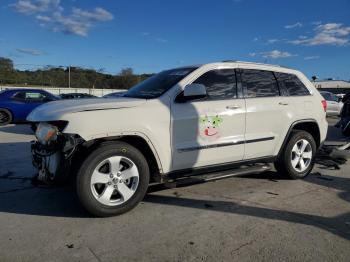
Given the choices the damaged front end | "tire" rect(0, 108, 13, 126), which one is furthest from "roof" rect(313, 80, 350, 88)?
the damaged front end

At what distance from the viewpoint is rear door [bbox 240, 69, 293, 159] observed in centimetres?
527

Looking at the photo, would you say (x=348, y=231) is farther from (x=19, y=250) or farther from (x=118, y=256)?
(x=19, y=250)

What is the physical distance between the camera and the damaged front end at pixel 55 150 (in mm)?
3988

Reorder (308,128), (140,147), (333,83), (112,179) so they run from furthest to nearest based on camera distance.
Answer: (333,83) < (308,128) < (140,147) < (112,179)

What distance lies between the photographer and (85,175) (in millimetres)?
3973

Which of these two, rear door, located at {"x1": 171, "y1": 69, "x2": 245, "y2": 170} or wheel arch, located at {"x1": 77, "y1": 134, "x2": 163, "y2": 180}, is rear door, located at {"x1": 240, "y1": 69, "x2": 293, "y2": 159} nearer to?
rear door, located at {"x1": 171, "y1": 69, "x2": 245, "y2": 170}

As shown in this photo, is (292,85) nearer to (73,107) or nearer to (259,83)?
(259,83)

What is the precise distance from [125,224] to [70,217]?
2.23ft

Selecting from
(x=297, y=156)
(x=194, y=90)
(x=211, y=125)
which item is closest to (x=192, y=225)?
(x=211, y=125)

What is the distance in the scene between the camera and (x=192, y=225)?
13.0 feet

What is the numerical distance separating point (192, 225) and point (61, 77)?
205 ft

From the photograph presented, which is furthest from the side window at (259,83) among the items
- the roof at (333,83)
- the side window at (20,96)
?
the roof at (333,83)

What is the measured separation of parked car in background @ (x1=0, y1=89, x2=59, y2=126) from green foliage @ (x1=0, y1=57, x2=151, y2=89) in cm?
3898

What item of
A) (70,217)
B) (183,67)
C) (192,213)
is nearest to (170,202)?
(192,213)
